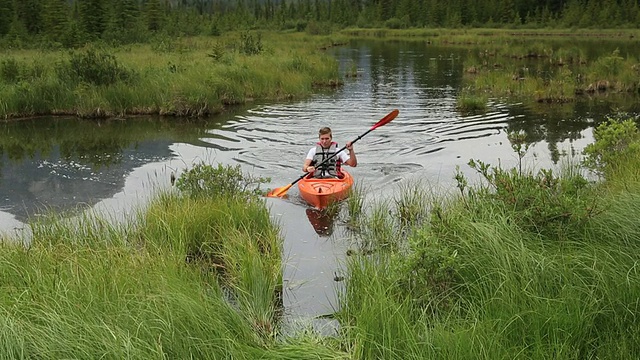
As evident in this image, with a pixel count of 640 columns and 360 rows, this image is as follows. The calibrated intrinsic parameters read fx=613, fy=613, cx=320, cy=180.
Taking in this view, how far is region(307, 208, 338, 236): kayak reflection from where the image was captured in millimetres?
9133

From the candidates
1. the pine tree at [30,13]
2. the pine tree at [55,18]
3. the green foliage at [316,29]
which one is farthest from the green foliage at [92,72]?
the green foliage at [316,29]

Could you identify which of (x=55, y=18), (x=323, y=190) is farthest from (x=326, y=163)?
(x=55, y=18)

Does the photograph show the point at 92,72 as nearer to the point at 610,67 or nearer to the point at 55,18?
the point at 610,67

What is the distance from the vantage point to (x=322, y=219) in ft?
31.7

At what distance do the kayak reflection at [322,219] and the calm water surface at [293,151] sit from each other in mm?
34

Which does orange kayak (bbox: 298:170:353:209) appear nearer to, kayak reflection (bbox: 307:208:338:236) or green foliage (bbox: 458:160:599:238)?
kayak reflection (bbox: 307:208:338:236)

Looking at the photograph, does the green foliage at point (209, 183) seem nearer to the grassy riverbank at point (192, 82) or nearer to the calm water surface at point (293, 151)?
the calm water surface at point (293, 151)

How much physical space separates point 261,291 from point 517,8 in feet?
335

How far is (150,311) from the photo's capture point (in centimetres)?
462

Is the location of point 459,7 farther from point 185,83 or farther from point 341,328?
point 341,328

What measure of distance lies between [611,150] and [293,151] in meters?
7.71

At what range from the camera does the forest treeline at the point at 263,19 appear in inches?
1677

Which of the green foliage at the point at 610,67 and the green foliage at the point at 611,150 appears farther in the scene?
the green foliage at the point at 610,67

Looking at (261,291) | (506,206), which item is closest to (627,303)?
(506,206)
